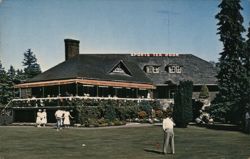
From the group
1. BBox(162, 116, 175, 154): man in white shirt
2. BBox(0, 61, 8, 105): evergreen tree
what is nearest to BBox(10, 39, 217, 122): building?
BBox(0, 61, 8, 105): evergreen tree

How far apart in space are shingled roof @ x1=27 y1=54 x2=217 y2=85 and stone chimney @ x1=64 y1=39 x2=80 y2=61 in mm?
1659

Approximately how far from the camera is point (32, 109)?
4309 cm

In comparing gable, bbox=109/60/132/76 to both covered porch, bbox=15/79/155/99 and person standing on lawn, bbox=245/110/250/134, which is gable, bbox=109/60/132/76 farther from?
person standing on lawn, bbox=245/110/250/134

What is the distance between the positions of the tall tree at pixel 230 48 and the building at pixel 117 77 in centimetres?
965

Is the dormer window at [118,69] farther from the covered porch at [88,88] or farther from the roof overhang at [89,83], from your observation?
the roof overhang at [89,83]

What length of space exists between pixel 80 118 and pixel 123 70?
13046 mm

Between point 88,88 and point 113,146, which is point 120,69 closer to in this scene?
point 88,88

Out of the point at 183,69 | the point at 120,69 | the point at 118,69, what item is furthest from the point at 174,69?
the point at 118,69

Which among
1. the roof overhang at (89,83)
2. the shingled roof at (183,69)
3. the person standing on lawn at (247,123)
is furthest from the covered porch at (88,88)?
the person standing on lawn at (247,123)

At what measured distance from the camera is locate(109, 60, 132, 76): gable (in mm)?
48750

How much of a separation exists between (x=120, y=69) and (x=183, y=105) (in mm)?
16138

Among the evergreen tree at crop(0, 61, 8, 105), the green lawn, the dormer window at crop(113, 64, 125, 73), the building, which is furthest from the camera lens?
the evergreen tree at crop(0, 61, 8, 105)

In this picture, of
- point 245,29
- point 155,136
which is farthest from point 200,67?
point 155,136

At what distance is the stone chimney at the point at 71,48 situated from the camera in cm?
5222
